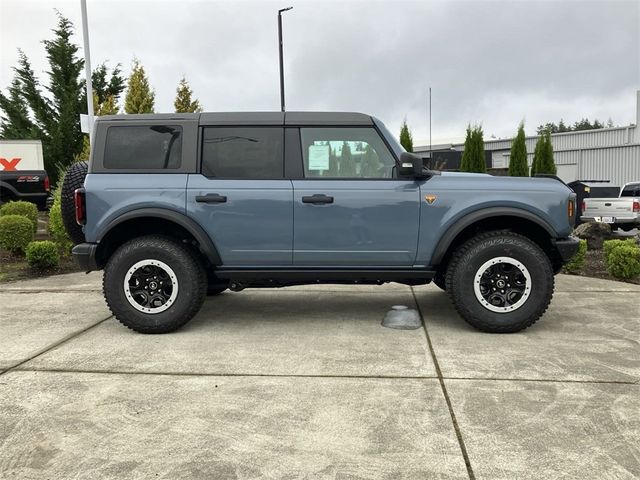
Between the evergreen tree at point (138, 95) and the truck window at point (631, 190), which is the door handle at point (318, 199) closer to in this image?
the truck window at point (631, 190)

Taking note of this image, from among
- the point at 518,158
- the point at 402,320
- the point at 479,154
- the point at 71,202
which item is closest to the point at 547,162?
the point at 518,158

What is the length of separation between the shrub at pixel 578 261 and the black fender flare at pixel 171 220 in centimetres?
549

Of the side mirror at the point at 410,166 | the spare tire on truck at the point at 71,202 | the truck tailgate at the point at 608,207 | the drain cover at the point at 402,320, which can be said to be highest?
the side mirror at the point at 410,166

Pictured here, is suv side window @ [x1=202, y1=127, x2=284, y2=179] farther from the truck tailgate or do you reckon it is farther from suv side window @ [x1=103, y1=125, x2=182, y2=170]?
the truck tailgate

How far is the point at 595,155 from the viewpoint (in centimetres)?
2652

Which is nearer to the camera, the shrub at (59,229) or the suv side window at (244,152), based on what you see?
the suv side window at (244,152)

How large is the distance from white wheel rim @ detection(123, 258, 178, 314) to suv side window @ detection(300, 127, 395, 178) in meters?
1.56

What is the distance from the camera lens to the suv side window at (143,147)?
467cm

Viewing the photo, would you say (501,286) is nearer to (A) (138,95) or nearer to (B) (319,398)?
(B) (319,398)

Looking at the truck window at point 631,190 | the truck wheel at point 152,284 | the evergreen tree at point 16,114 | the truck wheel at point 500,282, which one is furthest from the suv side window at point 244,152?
the evergreen tree at point 16,114

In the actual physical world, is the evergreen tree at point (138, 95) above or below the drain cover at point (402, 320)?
above

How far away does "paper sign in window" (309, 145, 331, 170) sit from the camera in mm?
4699

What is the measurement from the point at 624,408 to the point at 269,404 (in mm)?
2099

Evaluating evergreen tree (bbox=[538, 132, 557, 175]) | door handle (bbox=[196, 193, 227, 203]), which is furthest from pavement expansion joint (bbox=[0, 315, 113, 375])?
evergreen tree (bbox=[538, 132, 557, 175])
